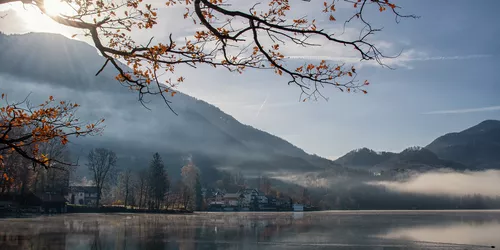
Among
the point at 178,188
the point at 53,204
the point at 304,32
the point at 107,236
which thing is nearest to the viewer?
the point at 304,32

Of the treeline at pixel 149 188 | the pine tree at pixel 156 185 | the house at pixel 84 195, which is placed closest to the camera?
the treeline at pixel 149 188

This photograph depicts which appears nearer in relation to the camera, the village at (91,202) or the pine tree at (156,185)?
the village at (91,202)

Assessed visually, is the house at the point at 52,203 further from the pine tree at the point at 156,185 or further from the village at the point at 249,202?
the village at the point at 249,202

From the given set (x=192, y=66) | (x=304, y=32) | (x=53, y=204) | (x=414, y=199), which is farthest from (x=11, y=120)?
(x=414, y=199)

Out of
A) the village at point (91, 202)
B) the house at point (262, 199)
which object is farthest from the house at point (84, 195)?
the house at point (262, 199)

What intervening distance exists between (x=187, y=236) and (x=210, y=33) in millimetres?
23969

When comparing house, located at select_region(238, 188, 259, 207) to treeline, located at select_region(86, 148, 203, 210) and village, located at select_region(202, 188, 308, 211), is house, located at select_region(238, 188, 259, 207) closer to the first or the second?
village, located at select_region(202, 188, 308, 211)

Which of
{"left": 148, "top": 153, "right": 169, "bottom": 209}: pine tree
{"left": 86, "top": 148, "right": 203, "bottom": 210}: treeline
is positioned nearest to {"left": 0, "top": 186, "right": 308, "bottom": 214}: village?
{"left": 86, "top": 148, "right": 203, "bottom": 210}: treeline

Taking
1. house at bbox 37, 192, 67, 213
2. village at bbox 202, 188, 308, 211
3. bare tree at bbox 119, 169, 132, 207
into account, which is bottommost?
village at bbox 202, 188, 308, 211

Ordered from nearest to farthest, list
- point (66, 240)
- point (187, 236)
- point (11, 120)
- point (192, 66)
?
point (11, 120)
point (192, 66)
point (66, 240)
point (187, 236)

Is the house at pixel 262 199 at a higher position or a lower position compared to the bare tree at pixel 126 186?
lower

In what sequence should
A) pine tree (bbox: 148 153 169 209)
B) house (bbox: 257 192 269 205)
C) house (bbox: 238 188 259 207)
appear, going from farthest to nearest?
house (bbox: 257 192 269 205)
house (bbox: 238 188 259 207)
pine tree (bbox: 148 153 169 209)

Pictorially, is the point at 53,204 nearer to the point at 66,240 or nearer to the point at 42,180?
the point at 42,180

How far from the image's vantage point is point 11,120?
755 centimetres
